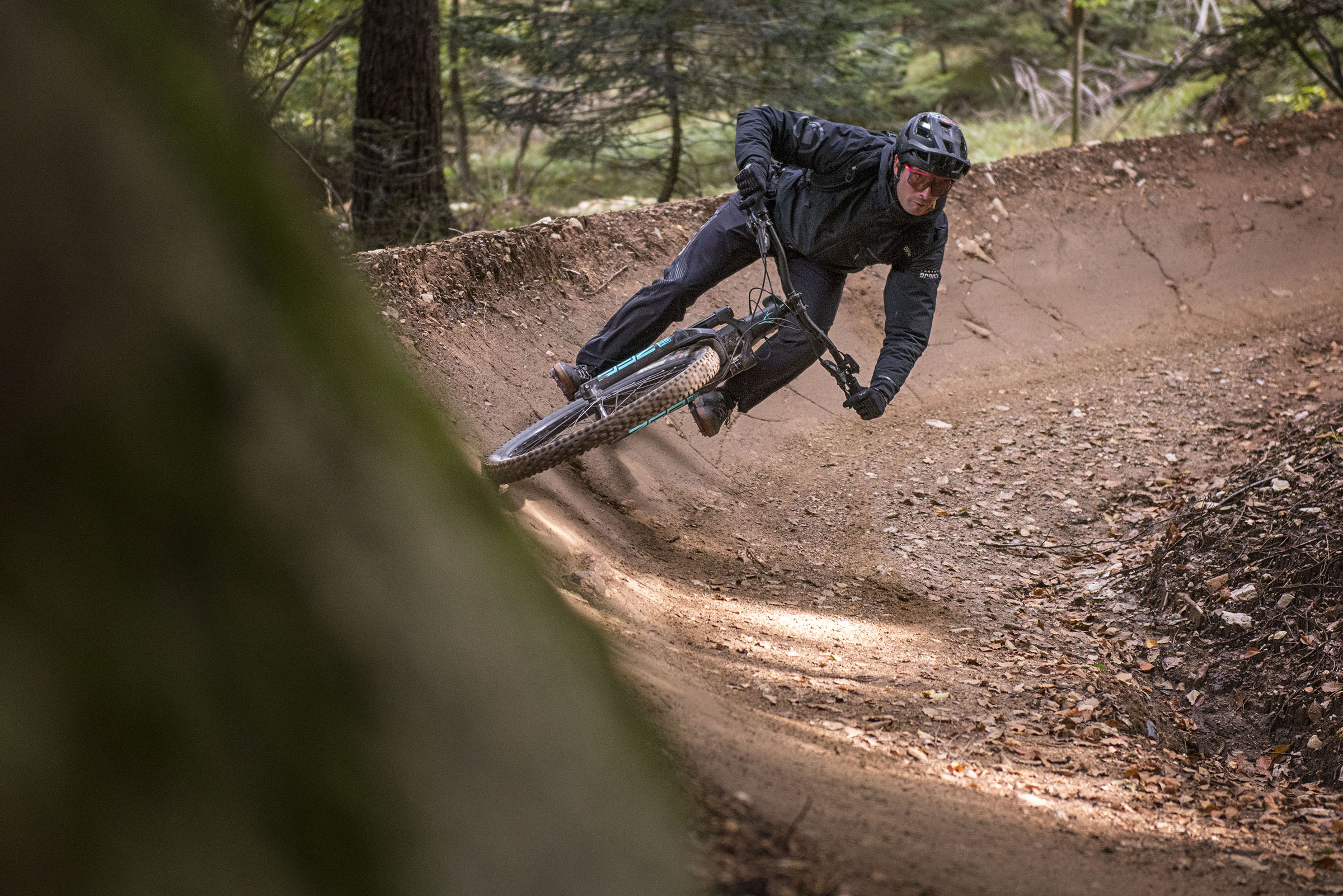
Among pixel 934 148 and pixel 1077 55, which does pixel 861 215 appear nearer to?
pixel 934 148

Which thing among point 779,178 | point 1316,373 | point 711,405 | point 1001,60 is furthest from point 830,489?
point 1001,60

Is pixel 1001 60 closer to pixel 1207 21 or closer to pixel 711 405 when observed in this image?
pixel 1207 21

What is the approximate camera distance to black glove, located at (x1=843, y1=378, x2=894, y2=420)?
15.2ft

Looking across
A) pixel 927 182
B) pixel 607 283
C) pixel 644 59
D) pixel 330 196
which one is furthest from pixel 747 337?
pixel 644 59

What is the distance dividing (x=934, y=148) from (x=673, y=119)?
8257mm

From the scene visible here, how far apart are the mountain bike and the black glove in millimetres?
61

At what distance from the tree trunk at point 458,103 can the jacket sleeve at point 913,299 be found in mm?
7865

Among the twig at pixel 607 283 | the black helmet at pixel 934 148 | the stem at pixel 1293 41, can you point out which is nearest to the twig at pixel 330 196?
the twig at pixel 607 283

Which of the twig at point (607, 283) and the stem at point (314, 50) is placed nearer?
the twig at point (607, 283)

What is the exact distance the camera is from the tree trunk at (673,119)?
1140 cm

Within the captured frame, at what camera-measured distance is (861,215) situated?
500 centimetres

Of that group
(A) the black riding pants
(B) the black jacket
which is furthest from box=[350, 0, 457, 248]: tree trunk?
(B) the black jacket

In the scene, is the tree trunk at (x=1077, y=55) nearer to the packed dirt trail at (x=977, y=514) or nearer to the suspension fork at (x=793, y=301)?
the packed dirt trail at (x=977, y=514)

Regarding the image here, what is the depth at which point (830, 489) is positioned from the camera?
684 cm
